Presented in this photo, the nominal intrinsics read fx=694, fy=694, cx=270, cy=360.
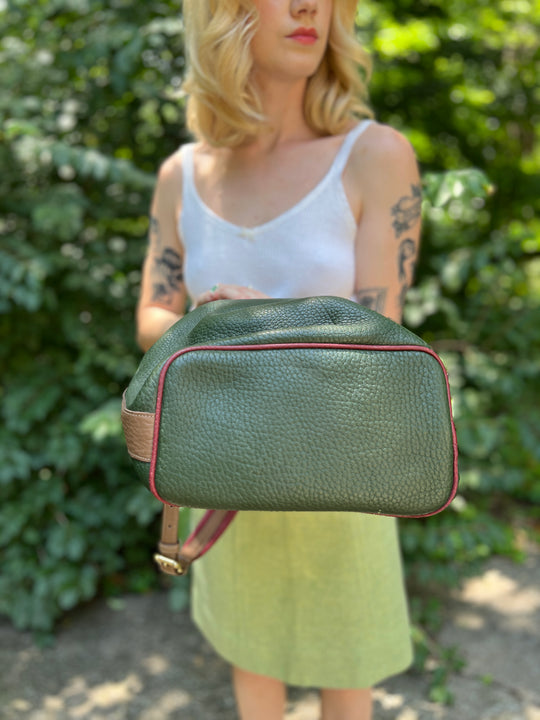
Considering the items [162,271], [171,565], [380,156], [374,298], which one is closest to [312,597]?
[171,565]

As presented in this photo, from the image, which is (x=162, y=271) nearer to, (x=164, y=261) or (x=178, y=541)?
(x=164, y=261)

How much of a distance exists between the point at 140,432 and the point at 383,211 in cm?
66

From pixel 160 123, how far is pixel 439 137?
122 centimetres

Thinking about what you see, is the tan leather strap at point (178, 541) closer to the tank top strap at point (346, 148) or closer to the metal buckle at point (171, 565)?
the metal buckle at point (171, 565)

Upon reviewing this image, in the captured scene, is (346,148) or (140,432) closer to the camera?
(140,432)

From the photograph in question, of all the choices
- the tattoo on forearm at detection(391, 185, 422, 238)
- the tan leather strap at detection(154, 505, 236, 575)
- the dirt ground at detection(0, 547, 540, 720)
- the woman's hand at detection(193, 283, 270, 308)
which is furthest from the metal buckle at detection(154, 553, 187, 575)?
the dirt ground at detection(0, 547, 540, 720)

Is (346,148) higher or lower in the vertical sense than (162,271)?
higher

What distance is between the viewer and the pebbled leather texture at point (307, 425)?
0.89 meters

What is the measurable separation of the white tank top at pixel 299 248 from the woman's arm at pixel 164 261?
7.2 inches

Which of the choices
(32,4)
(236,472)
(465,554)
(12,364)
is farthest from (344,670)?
(32,4)

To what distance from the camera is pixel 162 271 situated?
5.28 feet

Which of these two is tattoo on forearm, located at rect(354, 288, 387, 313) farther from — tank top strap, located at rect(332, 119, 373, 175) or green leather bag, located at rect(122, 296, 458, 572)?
green leather bag, located at rect(122, 296, 458, 572)

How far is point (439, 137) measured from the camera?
120 inches

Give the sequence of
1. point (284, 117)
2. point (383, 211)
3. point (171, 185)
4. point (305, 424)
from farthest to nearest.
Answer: point (171, 185) → point (284, 117) → point (383, 211) → point (305, 424)
